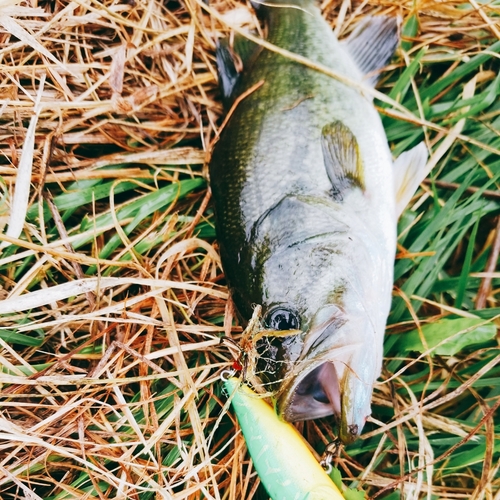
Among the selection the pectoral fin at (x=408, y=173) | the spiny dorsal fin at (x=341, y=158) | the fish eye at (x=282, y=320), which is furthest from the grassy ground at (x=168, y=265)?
the fish eye at (x=282, y=320)

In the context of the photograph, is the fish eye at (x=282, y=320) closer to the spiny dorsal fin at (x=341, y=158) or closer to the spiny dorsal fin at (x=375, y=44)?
the spiny dorsal fin at (x=341, y=158)

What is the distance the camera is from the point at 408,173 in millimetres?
2416

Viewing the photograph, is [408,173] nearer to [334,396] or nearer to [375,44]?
[375,44]

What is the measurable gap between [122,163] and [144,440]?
53.2 inches

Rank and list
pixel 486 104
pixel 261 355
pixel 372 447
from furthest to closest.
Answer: pixel 486 104, pixel 372 447, pixel 261 355

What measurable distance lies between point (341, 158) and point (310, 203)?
0.89 feet

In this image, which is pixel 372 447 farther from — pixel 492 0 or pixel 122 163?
pixel 492 0

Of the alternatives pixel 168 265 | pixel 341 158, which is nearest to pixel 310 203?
pixel 341 158

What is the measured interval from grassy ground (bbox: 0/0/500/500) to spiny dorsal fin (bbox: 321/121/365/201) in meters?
0.33

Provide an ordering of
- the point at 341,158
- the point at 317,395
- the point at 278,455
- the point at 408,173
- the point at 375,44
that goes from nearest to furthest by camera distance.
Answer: the point at 278,455 → the point at 317,395 → the point at 341,158 → the point at 408,173 → the point at 375,44

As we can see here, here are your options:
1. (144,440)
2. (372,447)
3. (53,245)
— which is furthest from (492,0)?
(144,440)

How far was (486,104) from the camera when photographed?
250 cm

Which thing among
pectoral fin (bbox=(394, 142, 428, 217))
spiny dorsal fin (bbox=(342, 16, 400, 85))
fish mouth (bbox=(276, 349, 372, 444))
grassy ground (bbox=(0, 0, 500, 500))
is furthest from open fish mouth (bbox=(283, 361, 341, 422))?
spiny dorsal fin (bbox=(342, 16, 400, 85))

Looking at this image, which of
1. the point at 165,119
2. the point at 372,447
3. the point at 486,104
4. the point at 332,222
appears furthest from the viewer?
the point at 165,119
